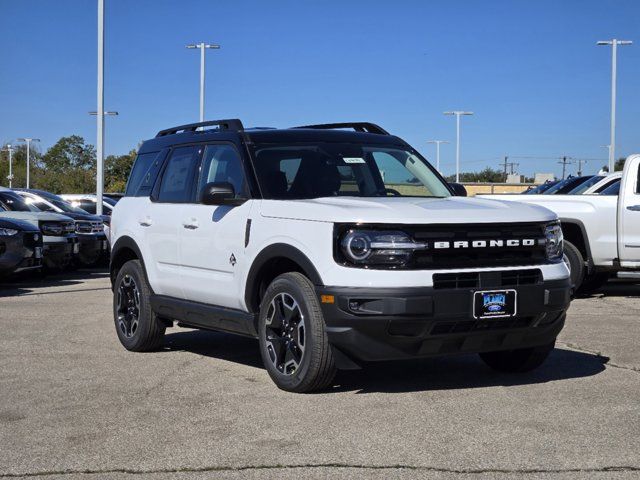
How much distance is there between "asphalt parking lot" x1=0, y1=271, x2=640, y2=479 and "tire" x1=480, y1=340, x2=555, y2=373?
10cm

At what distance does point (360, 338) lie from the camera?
584 cm

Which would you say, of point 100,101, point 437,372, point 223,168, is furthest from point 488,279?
point 100,101

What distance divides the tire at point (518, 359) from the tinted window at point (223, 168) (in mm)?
2242

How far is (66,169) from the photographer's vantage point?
366 ft

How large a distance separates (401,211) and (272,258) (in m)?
1.04

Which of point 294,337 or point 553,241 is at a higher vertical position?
point 553,241

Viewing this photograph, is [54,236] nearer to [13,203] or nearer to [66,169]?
[13,203]

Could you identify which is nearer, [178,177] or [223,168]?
[223,168]

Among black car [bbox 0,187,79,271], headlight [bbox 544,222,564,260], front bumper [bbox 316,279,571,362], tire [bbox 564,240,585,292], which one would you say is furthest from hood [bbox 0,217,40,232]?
headlight [bbox 544,222,564,260]

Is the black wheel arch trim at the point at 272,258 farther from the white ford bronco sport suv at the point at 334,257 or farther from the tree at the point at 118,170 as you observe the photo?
the tree at the point at 118,170

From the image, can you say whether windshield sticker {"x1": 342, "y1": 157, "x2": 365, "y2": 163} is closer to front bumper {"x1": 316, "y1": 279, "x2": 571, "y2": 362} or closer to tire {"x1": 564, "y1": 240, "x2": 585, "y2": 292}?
front bumper {"x1": 316, "y1": 279, "x2": 571, "y2": 362}

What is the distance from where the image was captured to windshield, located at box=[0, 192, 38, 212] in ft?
58.0

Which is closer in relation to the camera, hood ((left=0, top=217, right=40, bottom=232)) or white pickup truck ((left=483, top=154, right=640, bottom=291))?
white pickup truck ((left=483, top=154, right=640, bottom=291))

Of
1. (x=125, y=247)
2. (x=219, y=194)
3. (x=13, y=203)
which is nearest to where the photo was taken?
(x=219, y=194)
